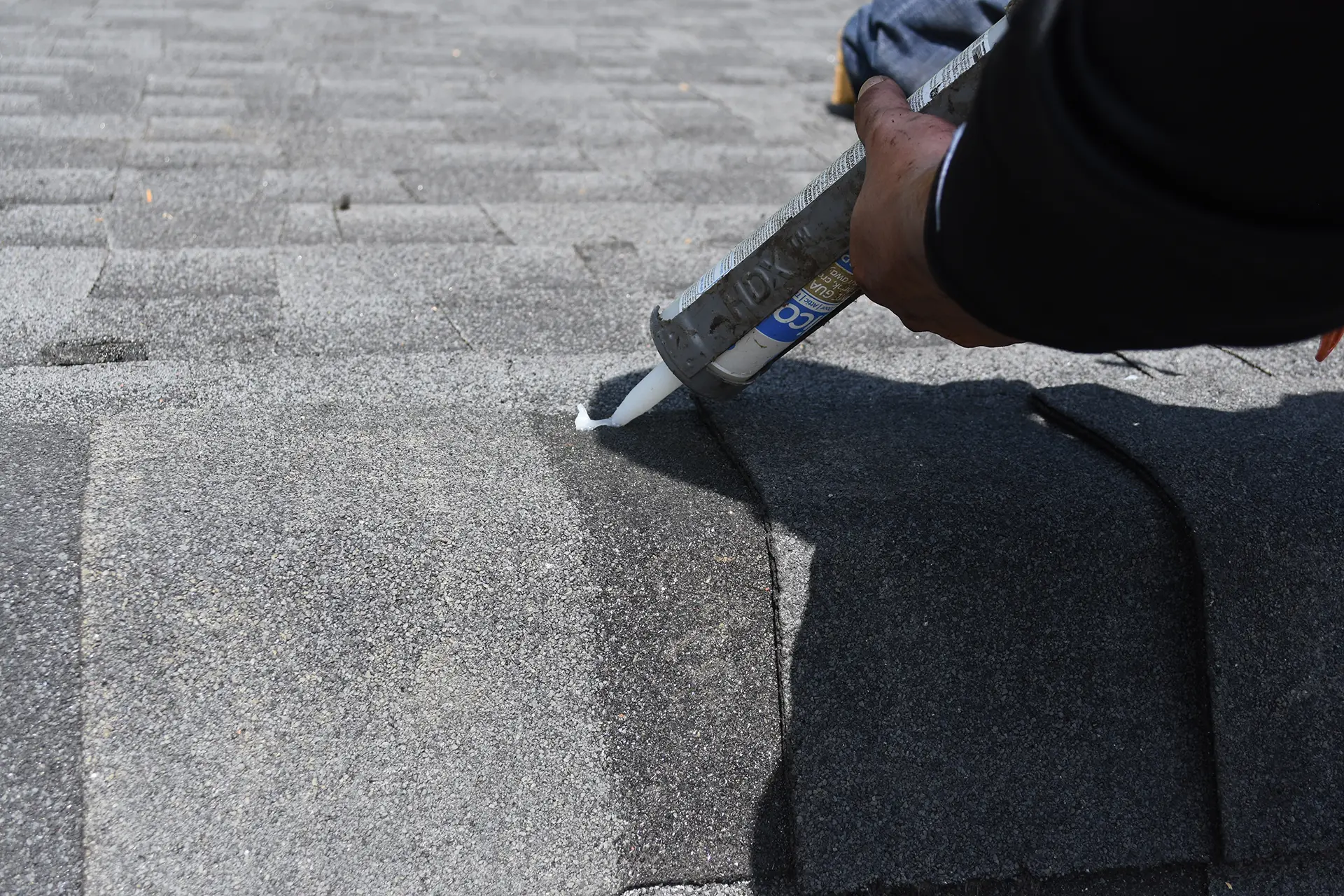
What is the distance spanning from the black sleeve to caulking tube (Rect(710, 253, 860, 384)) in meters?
0.43

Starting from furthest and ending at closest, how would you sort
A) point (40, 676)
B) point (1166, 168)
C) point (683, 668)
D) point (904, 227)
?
point (683, 668)
point (40, 676)
point (904, 227)
point (1166, 168)

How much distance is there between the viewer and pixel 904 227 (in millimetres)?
1060

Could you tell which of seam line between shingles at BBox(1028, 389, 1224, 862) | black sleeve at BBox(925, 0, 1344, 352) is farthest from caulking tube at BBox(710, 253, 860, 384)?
seam line between shingles at BBox(1028, 389, 1224, 862)

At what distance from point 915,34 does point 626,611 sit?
222 cm

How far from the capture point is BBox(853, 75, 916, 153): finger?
3.94 feet

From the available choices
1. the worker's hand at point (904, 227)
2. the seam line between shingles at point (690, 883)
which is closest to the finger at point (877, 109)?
the worker's hand at point (904, 227)

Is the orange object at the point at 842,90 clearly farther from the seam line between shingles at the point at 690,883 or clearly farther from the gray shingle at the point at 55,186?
the seam line between shingles at the point at 690,883

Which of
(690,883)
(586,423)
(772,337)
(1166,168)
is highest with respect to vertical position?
(1166,168)

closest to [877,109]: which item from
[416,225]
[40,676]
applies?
[40,676]

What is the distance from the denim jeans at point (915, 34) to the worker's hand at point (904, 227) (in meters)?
1.66

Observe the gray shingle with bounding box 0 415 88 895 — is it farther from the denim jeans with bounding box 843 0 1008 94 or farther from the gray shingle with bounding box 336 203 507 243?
the denim jeans with bounding box 843 0 1008 94

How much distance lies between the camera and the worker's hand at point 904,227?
1.06 meters

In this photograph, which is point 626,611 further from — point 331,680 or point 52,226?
point 52,226

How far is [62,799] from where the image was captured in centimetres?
117
